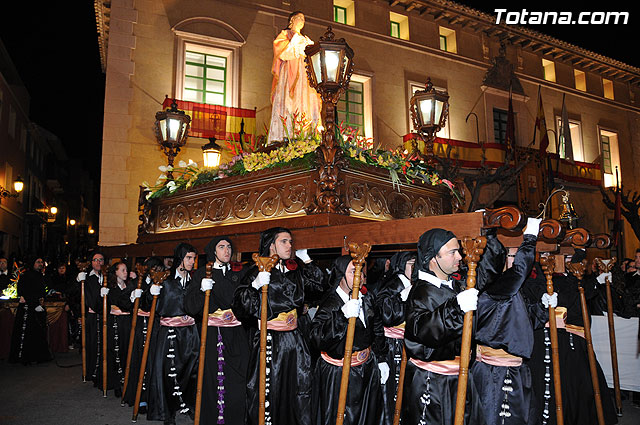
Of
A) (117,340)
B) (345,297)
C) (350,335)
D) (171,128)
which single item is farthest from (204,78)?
(350,335)

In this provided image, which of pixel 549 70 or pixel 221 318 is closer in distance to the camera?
pixel 221 318

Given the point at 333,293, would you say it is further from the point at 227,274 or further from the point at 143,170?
→ the point at 143,170

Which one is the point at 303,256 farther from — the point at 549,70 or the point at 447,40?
the point at 549,70

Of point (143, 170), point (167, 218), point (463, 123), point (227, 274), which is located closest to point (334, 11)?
point (463, 123)

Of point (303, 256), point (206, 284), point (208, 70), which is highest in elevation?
point (208, 70)

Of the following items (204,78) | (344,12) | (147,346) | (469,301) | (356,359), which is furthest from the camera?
(344,12)

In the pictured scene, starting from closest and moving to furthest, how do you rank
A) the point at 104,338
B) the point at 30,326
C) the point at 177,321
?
the point at 177,321
the point at 104,338
the point at 30,326

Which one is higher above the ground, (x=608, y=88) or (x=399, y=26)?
(x=399, y=26)

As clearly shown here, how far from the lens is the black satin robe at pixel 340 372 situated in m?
4.37

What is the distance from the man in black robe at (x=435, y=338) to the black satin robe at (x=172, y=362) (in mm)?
3174

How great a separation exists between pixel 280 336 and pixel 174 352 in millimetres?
1842

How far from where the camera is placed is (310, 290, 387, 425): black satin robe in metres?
4.37

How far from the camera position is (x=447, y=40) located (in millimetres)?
Answer: 19906

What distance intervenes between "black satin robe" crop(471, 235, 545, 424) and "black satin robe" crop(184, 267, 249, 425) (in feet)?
9.30
